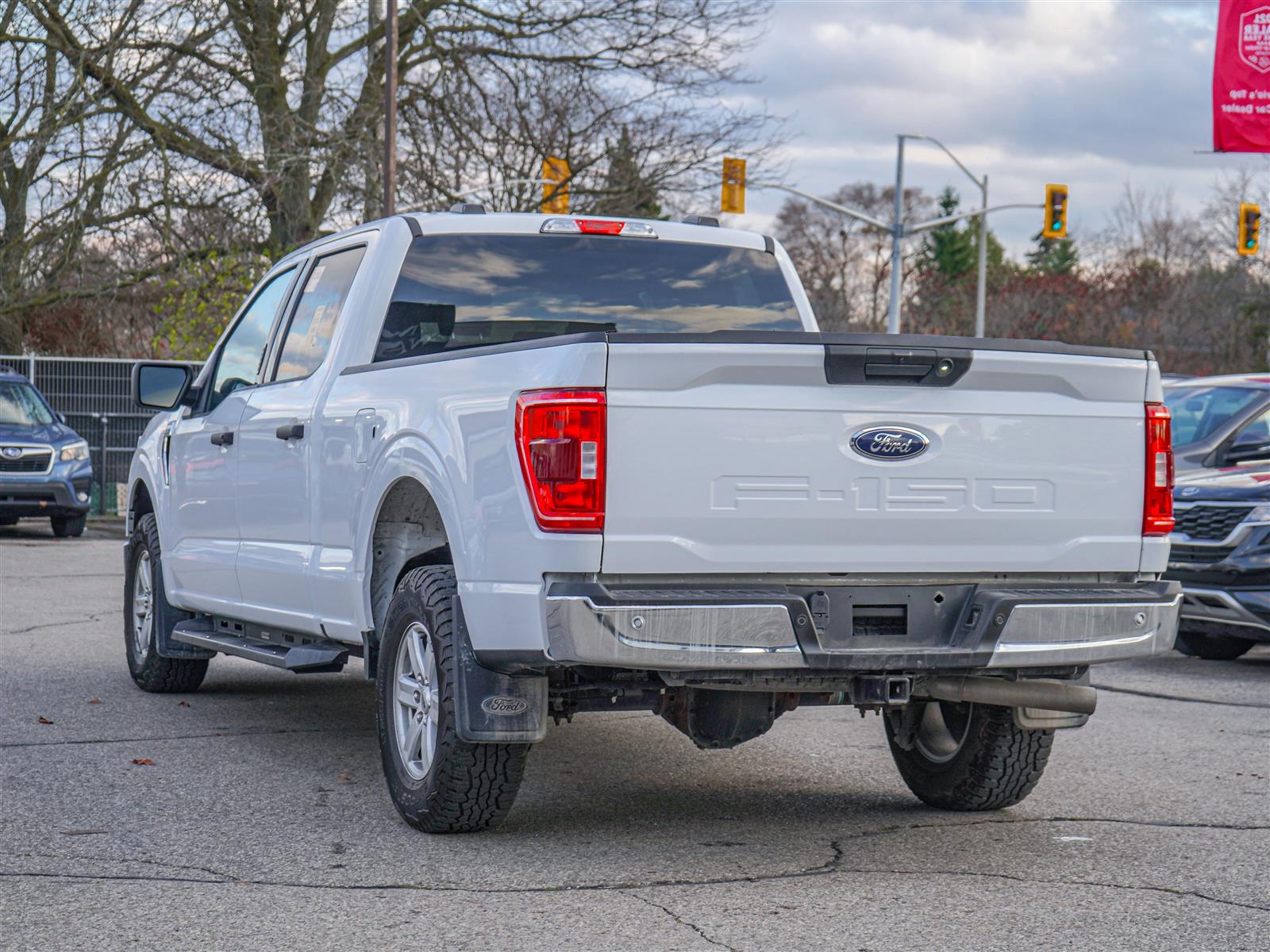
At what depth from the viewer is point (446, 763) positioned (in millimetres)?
5238

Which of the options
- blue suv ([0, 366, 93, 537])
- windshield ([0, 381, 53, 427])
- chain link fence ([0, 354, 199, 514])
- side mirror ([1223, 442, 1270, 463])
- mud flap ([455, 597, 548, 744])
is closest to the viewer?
mud flap ([455, 597, 548, 744])

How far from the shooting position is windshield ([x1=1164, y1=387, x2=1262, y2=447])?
11719 millimetres

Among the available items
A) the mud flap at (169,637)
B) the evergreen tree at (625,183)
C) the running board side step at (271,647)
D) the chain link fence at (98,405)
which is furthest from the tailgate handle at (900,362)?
the evergreen tree at (625,183)

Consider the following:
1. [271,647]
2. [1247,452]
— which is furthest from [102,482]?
[271,647]

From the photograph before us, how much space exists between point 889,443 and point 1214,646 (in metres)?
7.20

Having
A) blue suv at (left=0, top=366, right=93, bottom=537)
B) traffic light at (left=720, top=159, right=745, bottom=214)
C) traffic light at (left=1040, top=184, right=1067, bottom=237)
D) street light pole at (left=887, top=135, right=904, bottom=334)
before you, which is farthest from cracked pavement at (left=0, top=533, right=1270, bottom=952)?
street light pole at (left=887, top=135, right=904, bottom=334)

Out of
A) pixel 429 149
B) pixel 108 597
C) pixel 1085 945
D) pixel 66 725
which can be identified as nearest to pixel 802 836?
pixel 1085 945

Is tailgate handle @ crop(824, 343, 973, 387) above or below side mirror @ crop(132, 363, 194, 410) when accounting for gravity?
above

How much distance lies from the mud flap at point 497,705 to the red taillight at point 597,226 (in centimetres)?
225

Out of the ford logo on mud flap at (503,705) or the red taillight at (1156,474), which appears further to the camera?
the red taillight at (1156,474)

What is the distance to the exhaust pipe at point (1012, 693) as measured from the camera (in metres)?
5.18

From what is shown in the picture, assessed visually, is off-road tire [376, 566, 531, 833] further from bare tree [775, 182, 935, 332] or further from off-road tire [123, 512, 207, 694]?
bare tree [775, 182, 935, 332]

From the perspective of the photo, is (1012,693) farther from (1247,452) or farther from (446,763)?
(1247,452)

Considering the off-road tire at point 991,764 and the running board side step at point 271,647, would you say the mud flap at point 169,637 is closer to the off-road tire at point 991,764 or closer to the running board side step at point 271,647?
the running board side step at point 271,647
